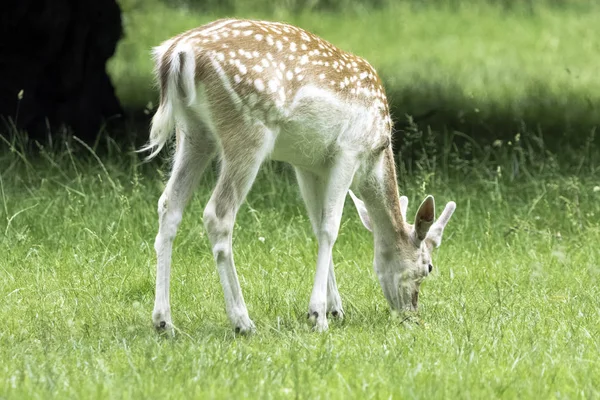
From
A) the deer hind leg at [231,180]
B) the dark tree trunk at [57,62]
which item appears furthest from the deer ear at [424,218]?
the dark tree trunk at [57,62]

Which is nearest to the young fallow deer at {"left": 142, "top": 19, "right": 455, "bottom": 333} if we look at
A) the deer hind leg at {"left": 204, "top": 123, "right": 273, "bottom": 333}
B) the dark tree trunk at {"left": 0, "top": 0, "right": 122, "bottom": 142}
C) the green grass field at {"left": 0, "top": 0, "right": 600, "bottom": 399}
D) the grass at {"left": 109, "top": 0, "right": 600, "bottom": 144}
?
the deer hind leg at {"left": 204, "top": 123, "right": 273, "bottom": 333}

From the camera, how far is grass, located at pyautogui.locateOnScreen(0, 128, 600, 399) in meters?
4.97

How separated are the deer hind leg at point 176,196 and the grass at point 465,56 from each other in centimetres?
537

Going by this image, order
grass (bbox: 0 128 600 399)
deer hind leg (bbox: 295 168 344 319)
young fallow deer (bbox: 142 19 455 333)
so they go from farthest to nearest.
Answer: deer hind leg (bbox: 295 168 344 319), young fallow deer (bbox: 142 19 455 333), grass (bbox: 0 128 600 399)

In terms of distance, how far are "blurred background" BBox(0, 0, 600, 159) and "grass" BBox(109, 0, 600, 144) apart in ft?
0.09

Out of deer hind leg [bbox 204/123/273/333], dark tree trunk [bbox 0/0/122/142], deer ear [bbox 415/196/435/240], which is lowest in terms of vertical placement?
dark tree trunk [bbox 0/0/122/142]

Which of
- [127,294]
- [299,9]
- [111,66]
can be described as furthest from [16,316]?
[299,9]

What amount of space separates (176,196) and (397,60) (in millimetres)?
11264

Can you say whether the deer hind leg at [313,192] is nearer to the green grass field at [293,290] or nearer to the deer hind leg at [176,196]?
the green grass field at [293,290]

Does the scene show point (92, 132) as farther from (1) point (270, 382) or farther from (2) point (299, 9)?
(2) point (299, 9)

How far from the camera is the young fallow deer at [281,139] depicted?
5.99 meters

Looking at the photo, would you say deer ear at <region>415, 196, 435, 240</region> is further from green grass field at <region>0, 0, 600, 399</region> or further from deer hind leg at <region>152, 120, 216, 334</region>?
deer hind leg at <region>152, 120, 216, 334</region>

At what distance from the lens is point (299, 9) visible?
20.8m

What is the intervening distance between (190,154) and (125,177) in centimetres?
321
